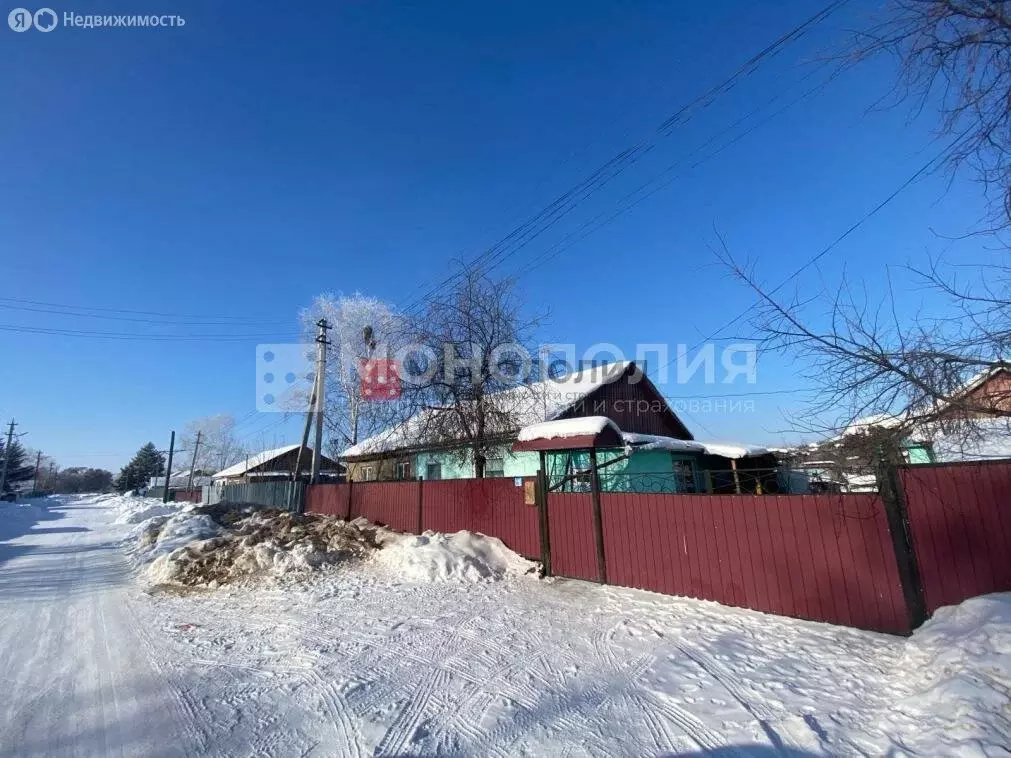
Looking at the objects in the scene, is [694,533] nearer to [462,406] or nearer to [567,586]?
[567,586]

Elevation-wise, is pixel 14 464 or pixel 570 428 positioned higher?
pixel 14 464

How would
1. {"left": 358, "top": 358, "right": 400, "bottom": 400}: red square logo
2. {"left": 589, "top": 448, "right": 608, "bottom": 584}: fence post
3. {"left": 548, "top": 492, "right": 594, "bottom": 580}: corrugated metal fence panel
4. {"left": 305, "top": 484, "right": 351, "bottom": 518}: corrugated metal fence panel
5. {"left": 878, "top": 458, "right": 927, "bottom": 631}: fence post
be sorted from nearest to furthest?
{"left": 878, "top": 458, "right": 927, "bottom": 631}: fence post < {"left": 589, "top": 448, "right": 608, "bottom": 584}: fence post < {"left": 548, "top": 492, "right": 594, "bottom": 580}: corrugated metal fence panel < {"left": 358, "top": 358, "right": 400, "bottom": 400}: red square logo < {"left": 305, "top": 484, "right": 351, "bottom": 518}: corrugated metal fence panel

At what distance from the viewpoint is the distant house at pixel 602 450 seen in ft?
45.2

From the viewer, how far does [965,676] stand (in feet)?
12.1

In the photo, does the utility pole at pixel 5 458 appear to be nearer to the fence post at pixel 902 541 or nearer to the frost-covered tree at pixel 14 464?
the frost-covered tree at pixel 14 464

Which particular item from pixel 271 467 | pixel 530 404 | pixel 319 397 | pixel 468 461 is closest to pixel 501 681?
pixel 468 461

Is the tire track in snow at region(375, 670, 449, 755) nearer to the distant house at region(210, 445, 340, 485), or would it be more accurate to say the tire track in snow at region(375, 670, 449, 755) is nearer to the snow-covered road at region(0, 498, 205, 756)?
the snow-covered road at region(0, 498, 205, 756)

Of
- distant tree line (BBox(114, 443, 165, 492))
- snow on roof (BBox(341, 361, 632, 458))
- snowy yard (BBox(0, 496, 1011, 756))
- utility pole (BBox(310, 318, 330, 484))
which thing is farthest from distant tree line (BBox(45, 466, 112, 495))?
snowy yard (BBox(0, 496, 1011, 756))

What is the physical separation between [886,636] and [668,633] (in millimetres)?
2204

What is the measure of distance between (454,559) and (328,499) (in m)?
10.2

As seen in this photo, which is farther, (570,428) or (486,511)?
(486,511)

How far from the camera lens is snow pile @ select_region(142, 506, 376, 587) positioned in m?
9.96

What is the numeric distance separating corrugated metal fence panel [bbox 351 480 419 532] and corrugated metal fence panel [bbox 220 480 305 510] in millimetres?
6364

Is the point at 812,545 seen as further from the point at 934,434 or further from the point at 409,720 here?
the point at 409,720
